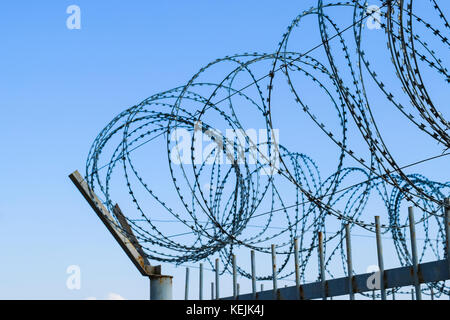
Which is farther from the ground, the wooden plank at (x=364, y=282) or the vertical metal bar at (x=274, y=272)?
the vertical metal bar at (x=274, y=272)

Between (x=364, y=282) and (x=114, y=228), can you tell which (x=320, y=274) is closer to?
(x=364, y=282)

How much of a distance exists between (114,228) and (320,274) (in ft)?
13.7

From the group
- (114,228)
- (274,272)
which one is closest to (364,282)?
(274,272)

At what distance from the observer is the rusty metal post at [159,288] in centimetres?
1377

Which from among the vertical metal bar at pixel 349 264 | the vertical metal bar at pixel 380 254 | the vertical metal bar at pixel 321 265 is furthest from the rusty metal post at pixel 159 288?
the vertical metal bar at pixel 380 254

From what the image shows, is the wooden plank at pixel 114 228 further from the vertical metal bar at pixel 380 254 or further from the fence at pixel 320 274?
the vertical metal bar at pixel 380 254

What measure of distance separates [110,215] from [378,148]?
7.57m

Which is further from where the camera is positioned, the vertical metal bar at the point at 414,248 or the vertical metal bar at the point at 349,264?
the vertical metal bar at the point at 349,264

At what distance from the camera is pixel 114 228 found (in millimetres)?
13812

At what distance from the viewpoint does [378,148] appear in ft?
24.8
